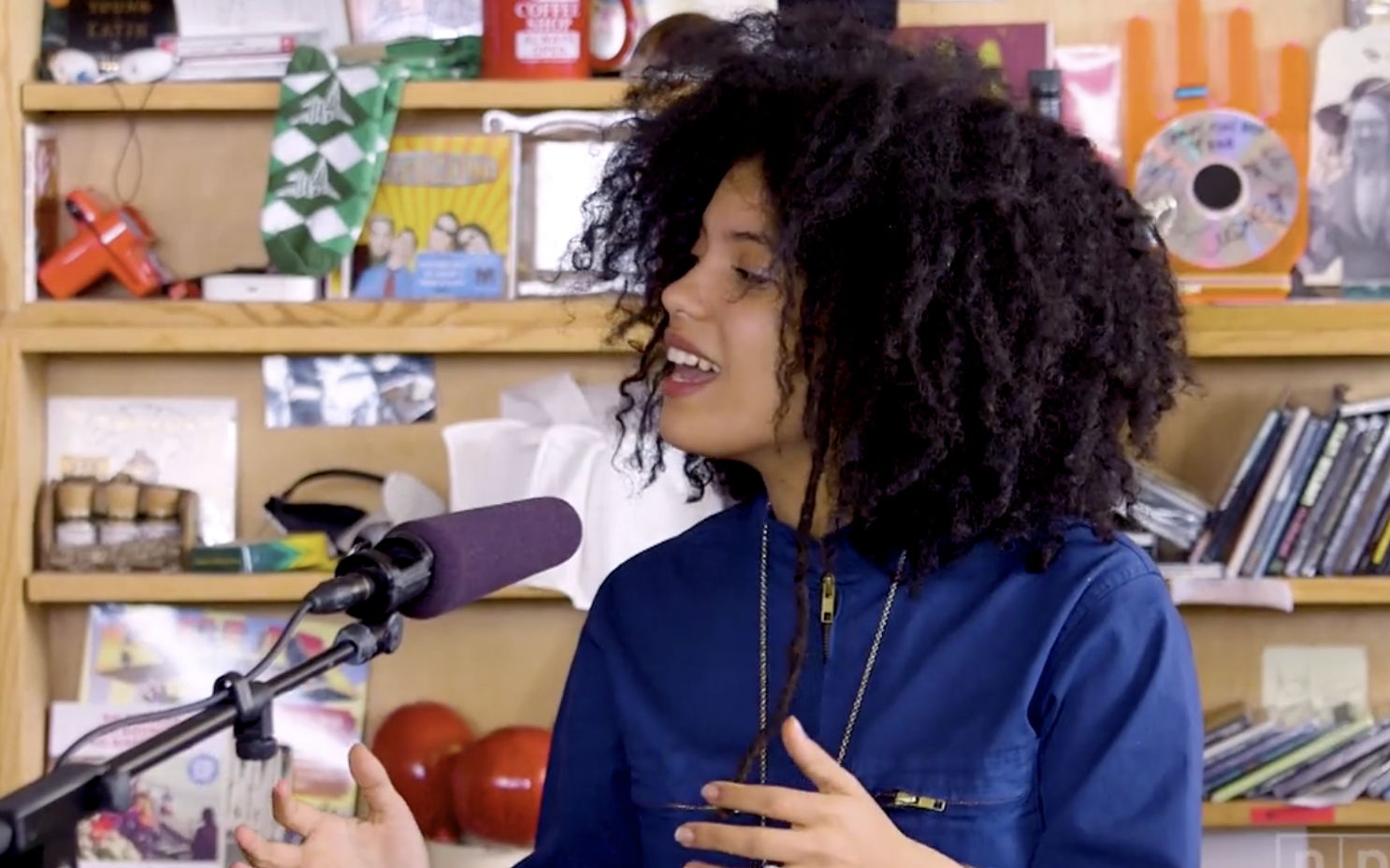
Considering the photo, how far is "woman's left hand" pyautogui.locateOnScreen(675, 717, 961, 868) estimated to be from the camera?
1025 millimetres

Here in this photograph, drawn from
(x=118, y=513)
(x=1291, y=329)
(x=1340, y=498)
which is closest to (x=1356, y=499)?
(x=1340, y=498)

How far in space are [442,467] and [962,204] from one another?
57.1 inches

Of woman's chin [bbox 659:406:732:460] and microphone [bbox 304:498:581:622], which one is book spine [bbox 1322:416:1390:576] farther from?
microphone [bbox 304:498:581:622]

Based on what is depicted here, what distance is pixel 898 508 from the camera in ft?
4.34

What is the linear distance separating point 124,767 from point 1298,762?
6.48ft

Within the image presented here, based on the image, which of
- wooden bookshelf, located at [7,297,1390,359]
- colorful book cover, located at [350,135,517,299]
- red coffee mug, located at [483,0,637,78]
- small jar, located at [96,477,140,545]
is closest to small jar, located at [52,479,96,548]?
small jar, located at [96,477,140,545]

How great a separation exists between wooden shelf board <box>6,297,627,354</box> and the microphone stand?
5.04 ft

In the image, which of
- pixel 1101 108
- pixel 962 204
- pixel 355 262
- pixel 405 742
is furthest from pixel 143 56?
pixel 962 204

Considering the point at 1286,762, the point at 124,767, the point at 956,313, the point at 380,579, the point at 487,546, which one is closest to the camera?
the point at 124,767

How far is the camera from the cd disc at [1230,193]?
248cm

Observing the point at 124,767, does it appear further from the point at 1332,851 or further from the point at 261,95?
the point at 1332,851

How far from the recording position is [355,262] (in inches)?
100

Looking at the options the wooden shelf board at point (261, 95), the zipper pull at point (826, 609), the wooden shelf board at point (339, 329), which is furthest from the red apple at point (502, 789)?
the zipper pull at point (826, 609)

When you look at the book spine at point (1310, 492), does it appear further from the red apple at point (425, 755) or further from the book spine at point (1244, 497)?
the red apple at point (425, 755)
